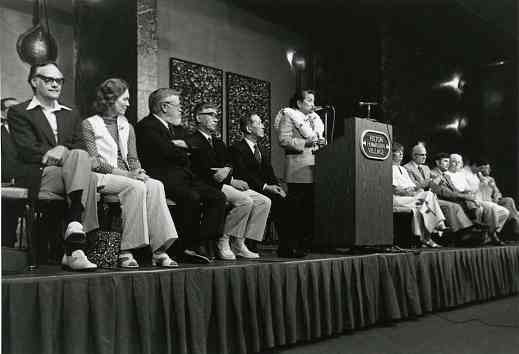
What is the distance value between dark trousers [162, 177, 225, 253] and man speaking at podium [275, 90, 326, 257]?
27.2 inches

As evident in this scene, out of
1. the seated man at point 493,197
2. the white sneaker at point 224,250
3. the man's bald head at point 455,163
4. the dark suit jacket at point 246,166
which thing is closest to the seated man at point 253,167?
the dark suit jacket at point 246,166

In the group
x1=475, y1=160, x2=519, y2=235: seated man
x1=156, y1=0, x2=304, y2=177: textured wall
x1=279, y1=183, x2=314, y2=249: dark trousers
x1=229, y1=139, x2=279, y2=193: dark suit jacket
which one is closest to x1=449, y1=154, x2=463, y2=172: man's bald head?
x1=475, y1=160, x2=519, y2=235: seated man

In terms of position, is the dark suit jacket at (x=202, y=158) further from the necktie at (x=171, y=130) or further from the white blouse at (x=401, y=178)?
the white blouse at (x=401, y=178)

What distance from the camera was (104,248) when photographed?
313 cm

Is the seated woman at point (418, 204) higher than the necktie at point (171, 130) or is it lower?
lower

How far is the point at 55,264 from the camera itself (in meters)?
3.03

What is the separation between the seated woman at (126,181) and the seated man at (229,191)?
21.9 inches

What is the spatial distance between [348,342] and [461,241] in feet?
9.59

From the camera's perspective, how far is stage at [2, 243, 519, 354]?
220 cm

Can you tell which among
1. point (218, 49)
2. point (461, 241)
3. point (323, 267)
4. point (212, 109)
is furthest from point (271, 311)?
point (218, 49)

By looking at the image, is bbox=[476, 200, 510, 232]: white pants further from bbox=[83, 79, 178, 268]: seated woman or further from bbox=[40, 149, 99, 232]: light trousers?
bbox=[40, 149, 99, 232]: light trousers

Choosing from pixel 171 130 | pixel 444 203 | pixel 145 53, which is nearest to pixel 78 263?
pixel 171 130

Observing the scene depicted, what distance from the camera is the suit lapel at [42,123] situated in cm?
288

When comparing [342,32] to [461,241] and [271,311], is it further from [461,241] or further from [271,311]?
[271,311]
